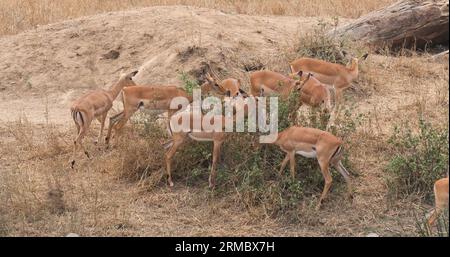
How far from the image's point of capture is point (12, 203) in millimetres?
6938

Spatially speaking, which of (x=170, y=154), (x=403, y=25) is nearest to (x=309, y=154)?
(x=170, y=154)

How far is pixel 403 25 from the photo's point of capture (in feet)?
39.9

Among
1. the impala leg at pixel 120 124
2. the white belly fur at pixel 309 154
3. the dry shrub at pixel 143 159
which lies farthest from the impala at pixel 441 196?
the impala leg at pixel 120 124

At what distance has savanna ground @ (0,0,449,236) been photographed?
6723mm

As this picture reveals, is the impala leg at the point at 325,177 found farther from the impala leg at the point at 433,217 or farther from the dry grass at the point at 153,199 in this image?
the impala leg at the point at 433,217

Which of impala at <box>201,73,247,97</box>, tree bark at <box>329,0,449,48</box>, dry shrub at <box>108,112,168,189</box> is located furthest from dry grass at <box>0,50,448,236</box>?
tree bark at <box>329,0,449,48</box>

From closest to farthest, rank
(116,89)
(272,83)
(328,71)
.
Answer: (272,83)
(116,89)
(328,71)

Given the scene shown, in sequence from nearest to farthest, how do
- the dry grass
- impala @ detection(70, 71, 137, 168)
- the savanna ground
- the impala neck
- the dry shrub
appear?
the dry grass
the savanna ground
the dry shrub
impala @ detection(70, 71, 137, 168)
the impala neck

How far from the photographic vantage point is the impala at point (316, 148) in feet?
21.9

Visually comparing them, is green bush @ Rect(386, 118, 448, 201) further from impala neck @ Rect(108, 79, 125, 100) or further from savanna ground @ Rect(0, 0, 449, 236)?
impala neck @ Rect(108, 79, 125, 100)

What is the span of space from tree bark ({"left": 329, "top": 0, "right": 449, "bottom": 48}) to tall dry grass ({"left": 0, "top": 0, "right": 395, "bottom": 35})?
2709 millimetres

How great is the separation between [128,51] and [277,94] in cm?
391

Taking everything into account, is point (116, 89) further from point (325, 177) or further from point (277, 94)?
point (325, 177)

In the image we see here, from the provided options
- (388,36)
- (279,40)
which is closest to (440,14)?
Result: (388,36)
